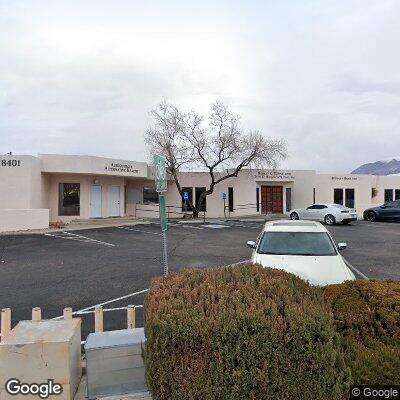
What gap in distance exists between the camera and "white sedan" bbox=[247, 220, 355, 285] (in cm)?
652

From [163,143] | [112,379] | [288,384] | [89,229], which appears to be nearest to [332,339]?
[288,384]

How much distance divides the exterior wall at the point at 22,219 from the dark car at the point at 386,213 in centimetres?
2291

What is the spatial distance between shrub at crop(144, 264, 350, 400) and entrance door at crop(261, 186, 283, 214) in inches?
1165

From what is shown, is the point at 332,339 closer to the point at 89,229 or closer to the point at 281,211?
the point at 89,229

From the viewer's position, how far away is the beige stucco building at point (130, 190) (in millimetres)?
21047

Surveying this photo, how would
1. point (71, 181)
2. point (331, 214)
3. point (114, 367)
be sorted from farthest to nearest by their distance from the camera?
point (331, 214) < point (71, 181) < point (114, 367)

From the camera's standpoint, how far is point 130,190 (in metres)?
29.9

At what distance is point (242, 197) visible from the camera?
102 feet

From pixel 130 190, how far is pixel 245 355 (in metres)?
27.7

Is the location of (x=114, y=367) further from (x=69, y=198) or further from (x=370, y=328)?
(x=69, y=198)

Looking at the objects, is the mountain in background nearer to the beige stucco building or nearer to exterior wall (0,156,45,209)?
the beige stucco building

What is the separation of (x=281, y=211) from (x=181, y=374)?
30.5 m

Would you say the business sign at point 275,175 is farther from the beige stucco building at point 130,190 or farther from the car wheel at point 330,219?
the car wheel at point 330,219

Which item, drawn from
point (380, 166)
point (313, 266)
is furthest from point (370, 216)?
point (380, 166)
